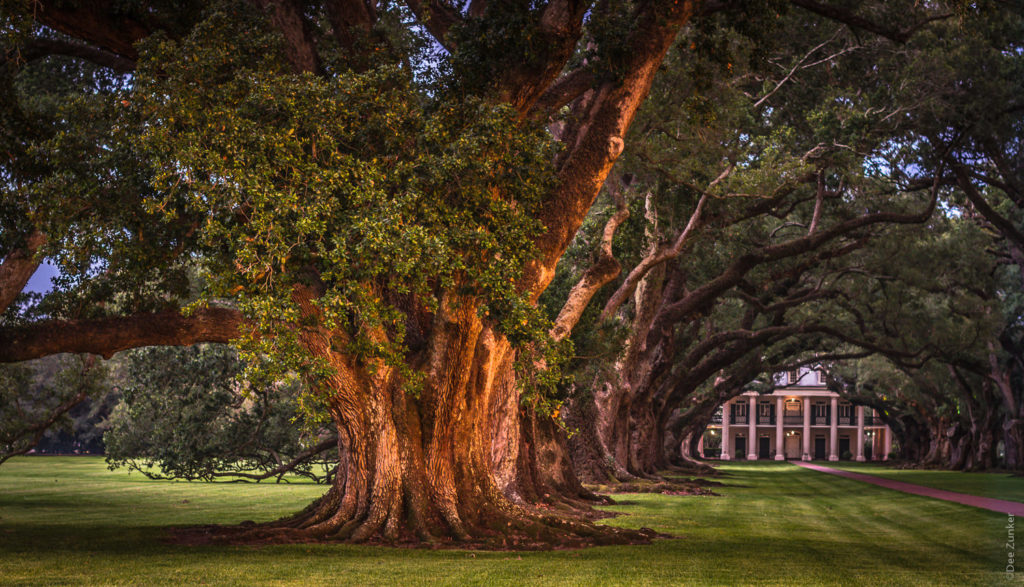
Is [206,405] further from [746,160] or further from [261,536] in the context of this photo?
[746,160]

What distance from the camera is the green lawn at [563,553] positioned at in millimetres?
10570

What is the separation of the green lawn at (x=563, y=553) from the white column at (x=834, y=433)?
262ft

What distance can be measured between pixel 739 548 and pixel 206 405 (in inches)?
609

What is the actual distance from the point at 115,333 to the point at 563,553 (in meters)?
6.98

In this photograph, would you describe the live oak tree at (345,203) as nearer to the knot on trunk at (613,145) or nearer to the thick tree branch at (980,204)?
the knot on trunk at (613,145)

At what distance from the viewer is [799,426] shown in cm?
10500

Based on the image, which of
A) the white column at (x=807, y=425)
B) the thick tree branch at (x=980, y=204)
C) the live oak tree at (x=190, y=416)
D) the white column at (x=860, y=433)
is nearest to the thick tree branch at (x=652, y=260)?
the live oak tree at (x=190, y=416)

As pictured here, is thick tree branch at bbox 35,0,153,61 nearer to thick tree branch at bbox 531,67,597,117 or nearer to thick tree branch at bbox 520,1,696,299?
thick tree branch at bbox 520,1,696,299

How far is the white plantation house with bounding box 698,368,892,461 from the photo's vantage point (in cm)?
10269

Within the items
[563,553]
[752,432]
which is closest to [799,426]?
[752,432]

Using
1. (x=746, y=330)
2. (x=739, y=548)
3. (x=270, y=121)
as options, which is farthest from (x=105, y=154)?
(x=746, y=330)

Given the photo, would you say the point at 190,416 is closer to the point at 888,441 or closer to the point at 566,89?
the point at 566,89

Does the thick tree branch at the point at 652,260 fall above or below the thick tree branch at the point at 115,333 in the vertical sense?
above

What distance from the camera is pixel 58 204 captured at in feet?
38.5
